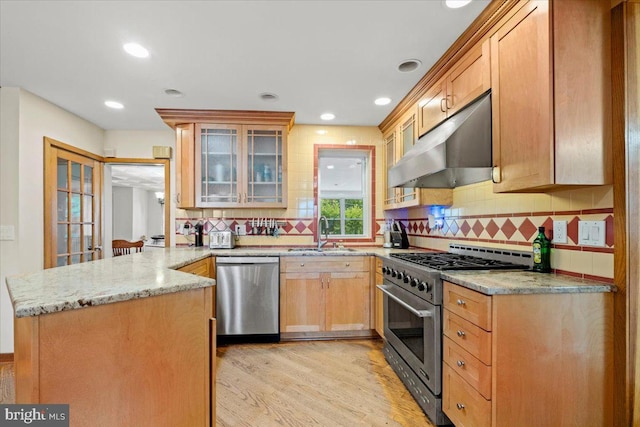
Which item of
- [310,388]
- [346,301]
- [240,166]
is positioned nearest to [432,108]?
[346,301]

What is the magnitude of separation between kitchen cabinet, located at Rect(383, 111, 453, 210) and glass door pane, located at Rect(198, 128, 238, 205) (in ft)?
5.74

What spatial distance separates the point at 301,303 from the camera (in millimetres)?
3096

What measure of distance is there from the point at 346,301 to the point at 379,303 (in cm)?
33

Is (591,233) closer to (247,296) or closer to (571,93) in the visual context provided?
(571,93)

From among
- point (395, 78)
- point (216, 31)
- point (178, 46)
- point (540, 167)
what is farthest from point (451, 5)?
point (178, 46)

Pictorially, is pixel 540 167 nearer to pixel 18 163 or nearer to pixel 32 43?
pixel 32 43

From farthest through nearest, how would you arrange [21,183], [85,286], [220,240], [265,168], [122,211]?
[122,211] → [265,168] → [220,240] → [21,183] → [85,286]

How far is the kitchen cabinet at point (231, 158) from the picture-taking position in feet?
11.2

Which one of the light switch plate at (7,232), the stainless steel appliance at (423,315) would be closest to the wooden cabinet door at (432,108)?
the stainless steel appliance at (423,315)

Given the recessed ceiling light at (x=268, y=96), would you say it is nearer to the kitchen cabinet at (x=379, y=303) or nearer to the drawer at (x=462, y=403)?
the kitchen cabinet at (x=379, y=303)

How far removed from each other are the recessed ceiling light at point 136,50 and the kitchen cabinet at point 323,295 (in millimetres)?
2012

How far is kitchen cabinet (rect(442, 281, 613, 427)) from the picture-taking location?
137 cm

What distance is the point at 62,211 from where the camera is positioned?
10.9ft

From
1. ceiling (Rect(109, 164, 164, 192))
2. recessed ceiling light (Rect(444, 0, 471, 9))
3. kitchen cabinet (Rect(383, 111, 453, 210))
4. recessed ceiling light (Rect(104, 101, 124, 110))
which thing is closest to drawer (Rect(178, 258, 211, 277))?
recessed ceiling light (Rect(104, 101, 124, 110))
